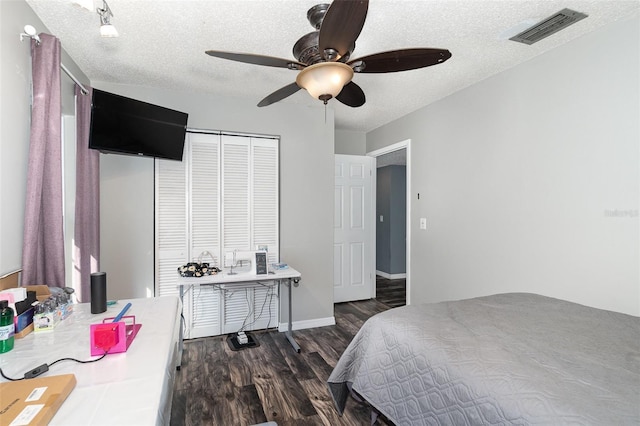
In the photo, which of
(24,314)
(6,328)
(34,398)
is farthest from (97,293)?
(34,398)

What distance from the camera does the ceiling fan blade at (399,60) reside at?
Answer: 1516mm

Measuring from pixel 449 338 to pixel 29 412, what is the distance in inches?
57.8

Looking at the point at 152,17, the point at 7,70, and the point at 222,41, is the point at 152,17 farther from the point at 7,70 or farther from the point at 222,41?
the point at 7,70

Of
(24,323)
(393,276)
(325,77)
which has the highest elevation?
(325,77)

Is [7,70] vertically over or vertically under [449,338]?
over

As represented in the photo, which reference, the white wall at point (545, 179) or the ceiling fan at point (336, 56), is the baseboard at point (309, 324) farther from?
the ceiling fan at point (336, 56)

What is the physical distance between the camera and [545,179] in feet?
7.89

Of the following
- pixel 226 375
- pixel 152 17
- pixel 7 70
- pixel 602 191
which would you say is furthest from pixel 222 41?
pixel 602 191

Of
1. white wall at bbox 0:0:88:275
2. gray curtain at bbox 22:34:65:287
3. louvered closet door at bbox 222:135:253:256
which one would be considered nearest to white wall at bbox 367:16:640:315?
louvered closet door at bbox 222:135:253:256

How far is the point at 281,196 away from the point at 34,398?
9.12ft

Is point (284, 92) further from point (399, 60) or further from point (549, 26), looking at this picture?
point (549, 26)

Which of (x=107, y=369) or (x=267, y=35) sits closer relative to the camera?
(x=107, y=369)

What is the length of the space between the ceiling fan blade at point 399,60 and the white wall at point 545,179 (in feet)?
4.31

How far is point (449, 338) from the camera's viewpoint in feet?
4.67
